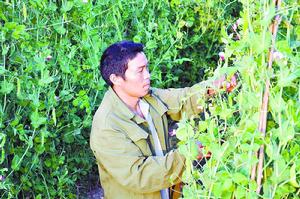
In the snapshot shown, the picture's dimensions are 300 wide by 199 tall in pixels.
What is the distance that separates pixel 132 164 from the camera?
212cm

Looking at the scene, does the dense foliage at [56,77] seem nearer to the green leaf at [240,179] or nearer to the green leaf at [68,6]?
the green leaf at [68,6]

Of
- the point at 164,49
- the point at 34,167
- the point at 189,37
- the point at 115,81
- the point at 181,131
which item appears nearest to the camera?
the point at 181,131

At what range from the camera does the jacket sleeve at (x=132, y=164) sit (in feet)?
6.80

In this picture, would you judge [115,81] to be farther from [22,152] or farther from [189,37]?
[189,37]

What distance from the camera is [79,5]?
2.65 metres

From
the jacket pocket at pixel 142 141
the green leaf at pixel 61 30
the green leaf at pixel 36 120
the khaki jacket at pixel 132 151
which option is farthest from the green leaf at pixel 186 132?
the green leaf at pixel 61 30

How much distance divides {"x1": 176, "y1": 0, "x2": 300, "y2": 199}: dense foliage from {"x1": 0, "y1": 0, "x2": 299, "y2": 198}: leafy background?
2.31 feet

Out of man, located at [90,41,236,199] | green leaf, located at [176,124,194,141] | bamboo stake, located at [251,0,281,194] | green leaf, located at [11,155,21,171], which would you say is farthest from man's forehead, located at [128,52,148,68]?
bamboo stake, located at [251,0,281,194]

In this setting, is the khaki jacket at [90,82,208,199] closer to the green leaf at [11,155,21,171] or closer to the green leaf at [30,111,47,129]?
the green leaf at [30,111,47,129]

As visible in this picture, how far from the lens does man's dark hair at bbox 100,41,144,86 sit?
2283 mm

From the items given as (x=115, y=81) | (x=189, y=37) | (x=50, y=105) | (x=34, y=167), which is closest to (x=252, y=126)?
(x=115, y=81)

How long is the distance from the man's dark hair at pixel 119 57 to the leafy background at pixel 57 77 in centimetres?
27

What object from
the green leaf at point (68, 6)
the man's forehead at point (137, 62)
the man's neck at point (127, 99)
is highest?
the green leaf at point (68, 6)

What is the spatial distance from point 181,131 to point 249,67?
0.28m
